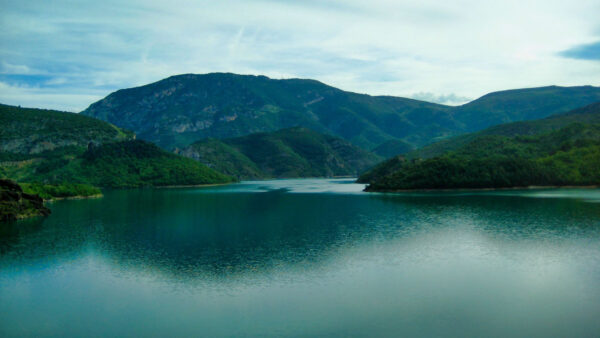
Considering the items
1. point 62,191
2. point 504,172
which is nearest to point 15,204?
point 62,191

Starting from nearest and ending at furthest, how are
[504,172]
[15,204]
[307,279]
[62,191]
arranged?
1. [307,279]
2. [15,204]
3. [62,191]
4. [504,172]

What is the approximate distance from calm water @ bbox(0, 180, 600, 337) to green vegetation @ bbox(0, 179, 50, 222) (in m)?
9.33

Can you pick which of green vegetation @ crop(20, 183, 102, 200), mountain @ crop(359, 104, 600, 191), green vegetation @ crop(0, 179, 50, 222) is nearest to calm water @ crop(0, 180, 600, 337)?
green vegetation @ crop(0, 179, 50, 222)

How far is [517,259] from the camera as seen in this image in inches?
1575

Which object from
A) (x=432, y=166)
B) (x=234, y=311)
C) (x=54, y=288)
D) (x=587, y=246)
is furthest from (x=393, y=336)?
(x=432, y=166)

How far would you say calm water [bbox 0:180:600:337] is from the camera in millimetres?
25062

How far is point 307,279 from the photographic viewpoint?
1336 inches

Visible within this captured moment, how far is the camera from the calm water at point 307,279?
987 inches

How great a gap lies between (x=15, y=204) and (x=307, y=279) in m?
65.2

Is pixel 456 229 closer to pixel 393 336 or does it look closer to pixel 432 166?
pixel 393 336

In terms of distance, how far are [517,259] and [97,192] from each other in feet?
413

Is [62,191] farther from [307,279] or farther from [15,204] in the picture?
[307,279]

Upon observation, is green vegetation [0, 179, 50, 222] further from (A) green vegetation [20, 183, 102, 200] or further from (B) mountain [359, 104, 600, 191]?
(B) mountain [359, 104, 600, 191]

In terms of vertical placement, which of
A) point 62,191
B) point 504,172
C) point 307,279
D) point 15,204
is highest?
point 504,172
